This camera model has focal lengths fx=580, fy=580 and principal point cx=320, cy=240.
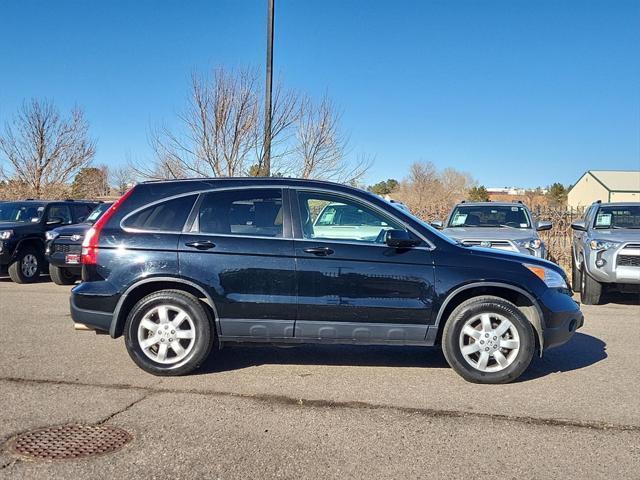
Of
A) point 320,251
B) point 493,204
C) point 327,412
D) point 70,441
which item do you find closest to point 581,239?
point 493,204

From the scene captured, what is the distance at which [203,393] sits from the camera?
4855mm

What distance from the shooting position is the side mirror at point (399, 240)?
5.14 meters

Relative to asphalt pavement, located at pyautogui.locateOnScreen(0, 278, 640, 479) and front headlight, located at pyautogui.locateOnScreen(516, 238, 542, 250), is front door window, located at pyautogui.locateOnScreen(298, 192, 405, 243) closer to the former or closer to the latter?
asphalt pavement, located at pyautogui.locateOnScreen(0, 278, 640, 479)

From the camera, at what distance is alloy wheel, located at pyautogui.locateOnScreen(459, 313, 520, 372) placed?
5.16 m

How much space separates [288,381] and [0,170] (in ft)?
90.6

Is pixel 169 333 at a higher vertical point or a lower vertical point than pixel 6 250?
lower

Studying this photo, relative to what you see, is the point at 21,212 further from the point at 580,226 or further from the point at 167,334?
the point at 580,226

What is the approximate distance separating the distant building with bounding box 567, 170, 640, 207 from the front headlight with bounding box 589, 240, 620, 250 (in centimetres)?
6239

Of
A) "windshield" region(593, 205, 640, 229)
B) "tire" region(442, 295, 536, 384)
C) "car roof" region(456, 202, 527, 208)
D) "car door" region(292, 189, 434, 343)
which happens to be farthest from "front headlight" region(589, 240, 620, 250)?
"car door" region(292, 189, 434, 343)

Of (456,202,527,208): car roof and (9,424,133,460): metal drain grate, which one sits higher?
(456,202,527,208): car roof

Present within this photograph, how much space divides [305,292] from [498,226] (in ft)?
22.3

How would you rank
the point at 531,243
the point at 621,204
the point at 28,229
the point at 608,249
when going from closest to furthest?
the point at 608,249, the point at 531,243, the point at 621,204, the point at 28,229

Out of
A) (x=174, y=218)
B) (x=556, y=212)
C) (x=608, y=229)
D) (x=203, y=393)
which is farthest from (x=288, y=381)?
(x=556, y=212)

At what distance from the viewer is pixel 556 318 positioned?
5270mm
